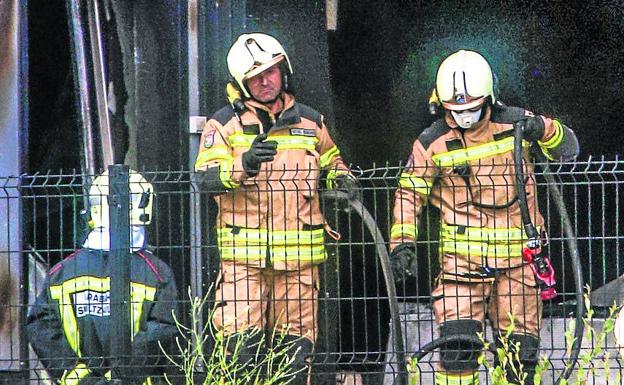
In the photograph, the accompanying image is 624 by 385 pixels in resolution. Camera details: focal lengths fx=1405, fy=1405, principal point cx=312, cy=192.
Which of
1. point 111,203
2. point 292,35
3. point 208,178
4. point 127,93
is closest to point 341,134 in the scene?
point 292,35

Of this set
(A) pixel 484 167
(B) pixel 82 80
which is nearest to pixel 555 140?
(A) pixel 484 167

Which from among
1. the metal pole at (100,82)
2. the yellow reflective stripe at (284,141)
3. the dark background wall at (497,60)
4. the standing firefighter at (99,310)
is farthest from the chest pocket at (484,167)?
the metal pole at (100,82)

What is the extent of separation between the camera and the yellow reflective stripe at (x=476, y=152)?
24.2 ft

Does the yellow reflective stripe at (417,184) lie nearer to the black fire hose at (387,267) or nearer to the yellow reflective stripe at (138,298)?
the black fire hose at (387,267)

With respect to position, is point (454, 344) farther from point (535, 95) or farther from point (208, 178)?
point (535, 95)

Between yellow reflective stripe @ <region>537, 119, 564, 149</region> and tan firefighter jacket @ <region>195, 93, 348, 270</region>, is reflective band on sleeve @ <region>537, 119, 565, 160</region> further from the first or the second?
tan firefighter jacket @ <region>195, 93, 348, 270</region>

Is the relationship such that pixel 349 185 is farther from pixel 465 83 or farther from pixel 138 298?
pixel 138 298

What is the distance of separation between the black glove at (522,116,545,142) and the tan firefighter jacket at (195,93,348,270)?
98 centimetres

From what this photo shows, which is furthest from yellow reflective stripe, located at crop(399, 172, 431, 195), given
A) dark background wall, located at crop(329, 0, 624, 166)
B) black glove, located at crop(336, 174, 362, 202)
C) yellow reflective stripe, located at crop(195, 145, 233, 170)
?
dark background wall, located at crop(329, 0, 624, 166)

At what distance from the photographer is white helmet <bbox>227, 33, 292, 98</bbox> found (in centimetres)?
745

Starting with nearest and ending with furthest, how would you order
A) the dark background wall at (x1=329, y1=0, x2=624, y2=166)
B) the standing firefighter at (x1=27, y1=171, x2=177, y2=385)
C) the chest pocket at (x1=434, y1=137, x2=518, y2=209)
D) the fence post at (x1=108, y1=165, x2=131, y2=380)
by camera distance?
1. the fence post at (x1=108, y1=165, x2=131, y2=380)
2. the standing firefighter at (x1=27, y1=171, x2=177, y2=385)
3. the chest pocket at (x1=434, y1=137, x2=518, y2=209)
4. the dark background wall at (x1=329, y1=0, x2=624, y2=166)

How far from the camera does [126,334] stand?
6625 mm

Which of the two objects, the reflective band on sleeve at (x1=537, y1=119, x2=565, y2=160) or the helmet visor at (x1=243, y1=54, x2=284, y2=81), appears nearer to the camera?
the reflective band on sleeve at (x1=537, y1=119, x2=565, y2=160)

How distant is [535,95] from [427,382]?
2141 millimetres
